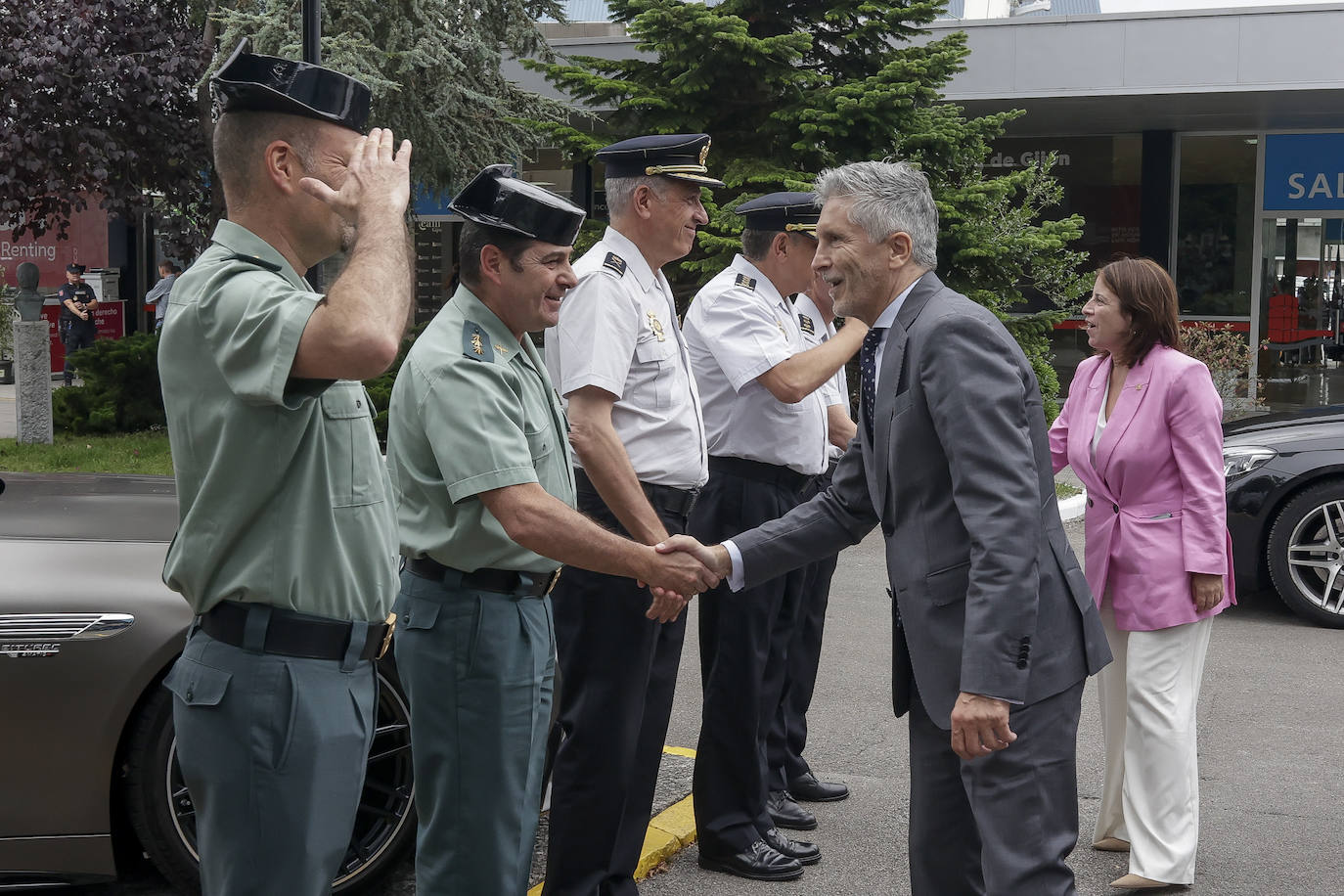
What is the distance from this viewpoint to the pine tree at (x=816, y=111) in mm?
12789

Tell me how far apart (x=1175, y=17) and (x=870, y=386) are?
55.7ft

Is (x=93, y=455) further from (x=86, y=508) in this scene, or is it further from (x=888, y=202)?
(x=888, y=202)

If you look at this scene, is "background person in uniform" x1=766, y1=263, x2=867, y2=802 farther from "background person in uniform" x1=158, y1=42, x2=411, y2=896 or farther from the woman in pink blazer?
"background person in uniform" x1=158, y1=42, x2=411, y2=896

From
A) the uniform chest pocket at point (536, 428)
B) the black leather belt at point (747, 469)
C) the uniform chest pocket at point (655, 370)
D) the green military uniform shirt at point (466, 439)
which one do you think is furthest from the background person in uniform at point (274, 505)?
the black leather belt at point (747, 469)

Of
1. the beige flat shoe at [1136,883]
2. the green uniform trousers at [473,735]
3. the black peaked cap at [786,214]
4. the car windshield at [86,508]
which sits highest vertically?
the black peaked cap at [786,214]

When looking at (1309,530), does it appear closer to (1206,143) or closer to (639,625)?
(639,625)

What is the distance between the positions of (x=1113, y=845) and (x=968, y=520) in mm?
2311

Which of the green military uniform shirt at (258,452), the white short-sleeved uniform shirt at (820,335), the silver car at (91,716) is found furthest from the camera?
the white short-sleeved uniform shirt at (820,335)

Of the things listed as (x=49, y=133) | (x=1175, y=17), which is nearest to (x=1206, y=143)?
(x=1175, y=17)

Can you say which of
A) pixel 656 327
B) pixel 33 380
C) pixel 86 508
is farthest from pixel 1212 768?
pixel 33 380

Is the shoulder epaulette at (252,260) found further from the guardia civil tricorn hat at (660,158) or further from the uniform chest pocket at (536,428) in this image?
the guardia civil tricorn hat at (660,158)

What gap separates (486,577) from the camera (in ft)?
10.2

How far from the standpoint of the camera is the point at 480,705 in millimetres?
3021

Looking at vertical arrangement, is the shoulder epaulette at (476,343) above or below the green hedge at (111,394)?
above
